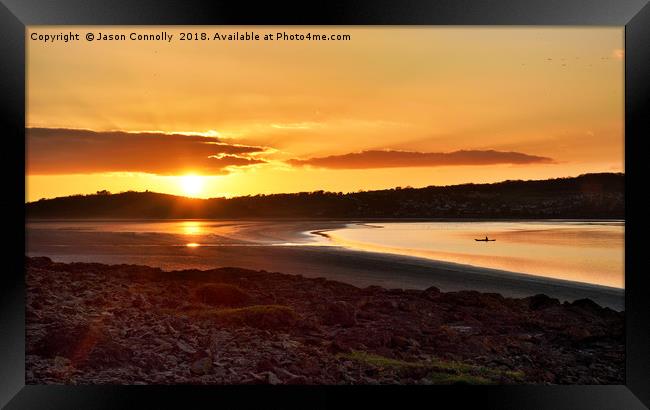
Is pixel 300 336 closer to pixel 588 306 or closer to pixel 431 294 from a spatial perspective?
pixel 431 294

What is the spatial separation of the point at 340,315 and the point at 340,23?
427cm

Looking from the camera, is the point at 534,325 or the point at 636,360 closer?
the point at 636,360

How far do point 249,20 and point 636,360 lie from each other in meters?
5.79

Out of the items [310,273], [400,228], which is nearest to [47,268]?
[310,273]

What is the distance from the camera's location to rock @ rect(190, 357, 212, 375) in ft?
23.7

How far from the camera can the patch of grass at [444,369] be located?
737 centimetres

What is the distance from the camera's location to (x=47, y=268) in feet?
35.2

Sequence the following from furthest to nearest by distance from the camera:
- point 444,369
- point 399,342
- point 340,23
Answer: point 399,342 → point 444,369 → point 340,23

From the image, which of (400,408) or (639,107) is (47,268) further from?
(639,107)

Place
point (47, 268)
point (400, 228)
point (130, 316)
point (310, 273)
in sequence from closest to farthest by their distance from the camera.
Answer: point (130, 316)
point (47, 268)
point (310, 273)
point (400, 228)

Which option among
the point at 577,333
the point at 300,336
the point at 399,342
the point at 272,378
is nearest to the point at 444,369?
the point at 399,342

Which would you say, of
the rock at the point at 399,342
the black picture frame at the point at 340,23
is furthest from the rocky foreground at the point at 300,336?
the black picture frame at the point at 340,23

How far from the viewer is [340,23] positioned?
661cm

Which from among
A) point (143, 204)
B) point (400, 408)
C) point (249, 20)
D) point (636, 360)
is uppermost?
point (249, 20)
